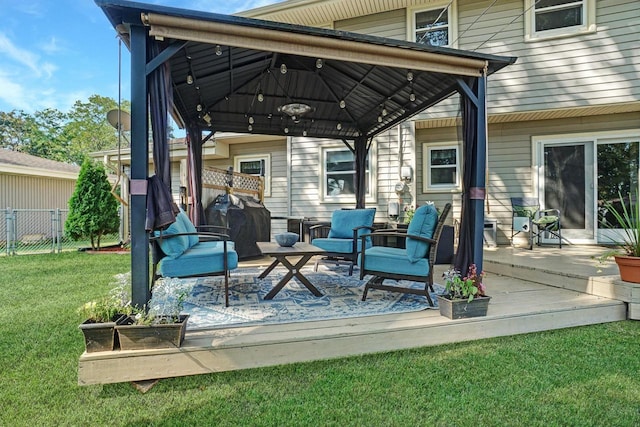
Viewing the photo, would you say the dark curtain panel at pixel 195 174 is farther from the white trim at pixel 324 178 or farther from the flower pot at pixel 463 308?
the flower pot at pixel 463 308

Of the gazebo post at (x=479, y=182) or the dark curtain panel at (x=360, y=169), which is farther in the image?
the dark curtain panel at (x=360, y=169)

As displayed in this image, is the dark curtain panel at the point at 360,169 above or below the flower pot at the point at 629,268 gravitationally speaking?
above

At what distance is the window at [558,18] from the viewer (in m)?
6.35

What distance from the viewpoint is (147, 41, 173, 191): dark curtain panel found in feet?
8.80

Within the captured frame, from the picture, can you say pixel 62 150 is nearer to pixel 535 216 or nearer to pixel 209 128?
pixel 209 128

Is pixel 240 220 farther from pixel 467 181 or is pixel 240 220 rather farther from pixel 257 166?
pixel 257 166

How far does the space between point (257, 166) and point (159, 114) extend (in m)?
7.15

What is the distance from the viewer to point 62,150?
952 inches

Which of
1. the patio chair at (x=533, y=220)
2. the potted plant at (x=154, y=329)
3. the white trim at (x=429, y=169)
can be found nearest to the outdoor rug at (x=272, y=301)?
the potted plant at (x=154, y=329)

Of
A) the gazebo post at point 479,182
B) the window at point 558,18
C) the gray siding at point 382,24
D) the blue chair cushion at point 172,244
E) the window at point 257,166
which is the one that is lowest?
the blue chair cushion at point 172,244

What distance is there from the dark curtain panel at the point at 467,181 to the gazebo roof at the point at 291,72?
356mm

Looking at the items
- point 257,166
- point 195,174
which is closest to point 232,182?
point 195,174

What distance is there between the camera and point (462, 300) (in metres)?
2.86

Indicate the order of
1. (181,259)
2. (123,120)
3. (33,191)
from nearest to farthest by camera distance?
(181,259), (123,120), (33,191)
